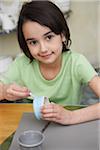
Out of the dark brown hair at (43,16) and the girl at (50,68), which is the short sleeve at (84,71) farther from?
the dark brown hair at (43,16)

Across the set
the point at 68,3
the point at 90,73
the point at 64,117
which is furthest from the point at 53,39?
the point at 68,3

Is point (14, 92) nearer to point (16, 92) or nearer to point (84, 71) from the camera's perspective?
point (16, 92)

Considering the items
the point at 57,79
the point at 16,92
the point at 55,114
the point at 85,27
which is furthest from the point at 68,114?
the point at 85,27

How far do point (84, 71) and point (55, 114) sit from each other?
0.28 metres

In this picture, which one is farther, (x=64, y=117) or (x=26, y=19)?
(x=26, y=19)

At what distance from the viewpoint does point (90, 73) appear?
3.27 ft

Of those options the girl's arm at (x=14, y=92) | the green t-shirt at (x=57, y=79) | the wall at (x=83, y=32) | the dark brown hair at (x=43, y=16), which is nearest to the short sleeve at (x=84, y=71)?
the green t-shirt at (x=57, y=79)

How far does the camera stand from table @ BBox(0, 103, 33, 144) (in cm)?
78

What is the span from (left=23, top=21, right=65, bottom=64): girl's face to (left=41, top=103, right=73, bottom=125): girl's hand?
21 cm

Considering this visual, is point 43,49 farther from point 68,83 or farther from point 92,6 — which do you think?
point 92,6

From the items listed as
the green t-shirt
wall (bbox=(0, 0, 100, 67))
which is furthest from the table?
wall (bbox=(0, 0, 100, 67))

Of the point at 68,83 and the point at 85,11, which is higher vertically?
the point at 85,11

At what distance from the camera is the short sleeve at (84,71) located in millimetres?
996

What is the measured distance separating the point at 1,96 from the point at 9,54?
104cm
